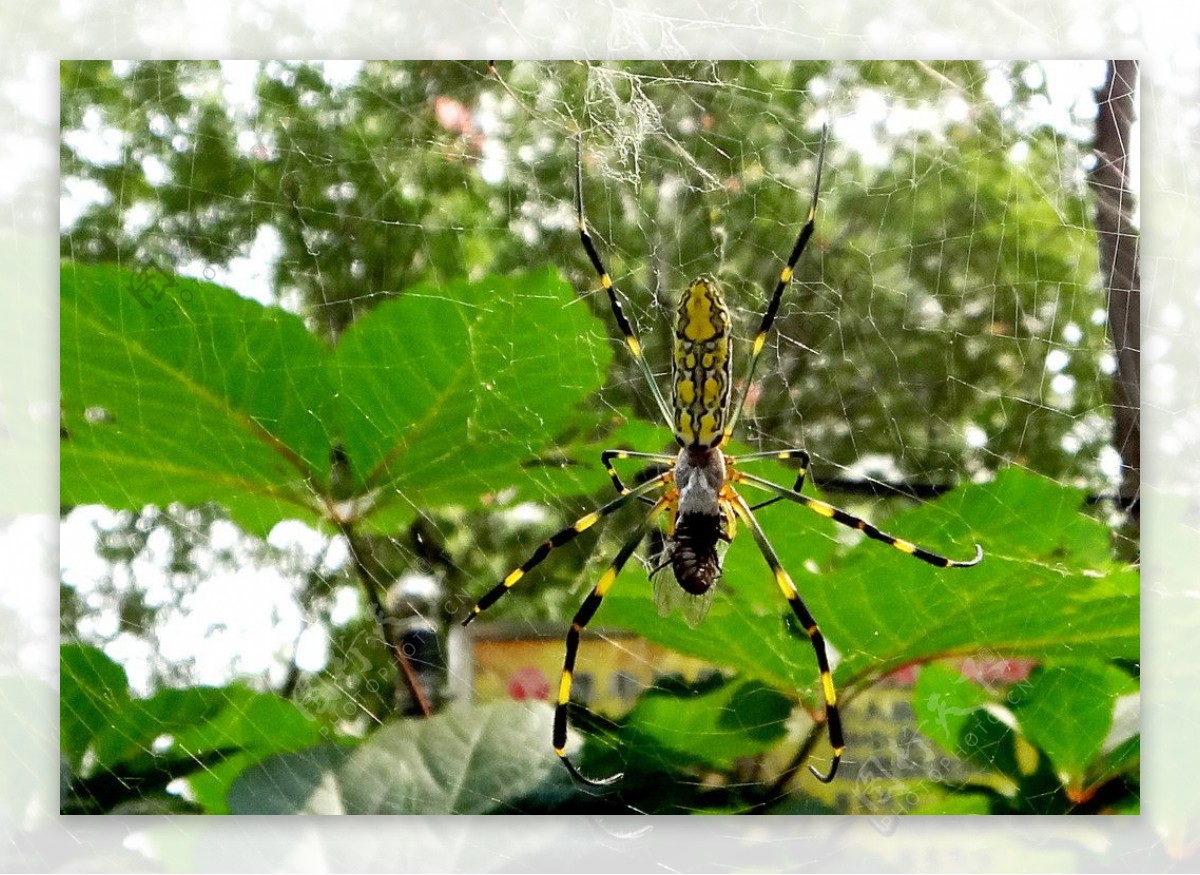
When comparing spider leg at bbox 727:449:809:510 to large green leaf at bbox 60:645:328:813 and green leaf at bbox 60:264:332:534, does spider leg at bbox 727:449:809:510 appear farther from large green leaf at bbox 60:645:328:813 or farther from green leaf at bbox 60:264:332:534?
large green leaf at bbox 60:645:328:813

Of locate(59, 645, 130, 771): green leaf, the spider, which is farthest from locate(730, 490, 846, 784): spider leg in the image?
locate(59, 645, 130, 771): green leaf

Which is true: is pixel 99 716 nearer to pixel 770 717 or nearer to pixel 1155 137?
pixel 770 717

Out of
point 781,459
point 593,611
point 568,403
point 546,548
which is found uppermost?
point 568,403

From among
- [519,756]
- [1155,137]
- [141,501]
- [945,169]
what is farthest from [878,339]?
[141,501]

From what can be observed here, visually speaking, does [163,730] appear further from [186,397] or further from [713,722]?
[713,722]

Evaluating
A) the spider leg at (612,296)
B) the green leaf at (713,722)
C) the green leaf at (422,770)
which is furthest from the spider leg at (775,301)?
the green leaf at (422,770)

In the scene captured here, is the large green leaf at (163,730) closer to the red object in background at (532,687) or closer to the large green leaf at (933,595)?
the red object in background at (532,687)

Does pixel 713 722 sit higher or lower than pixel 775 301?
lower

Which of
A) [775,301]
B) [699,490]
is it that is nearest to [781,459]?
[699,490]
